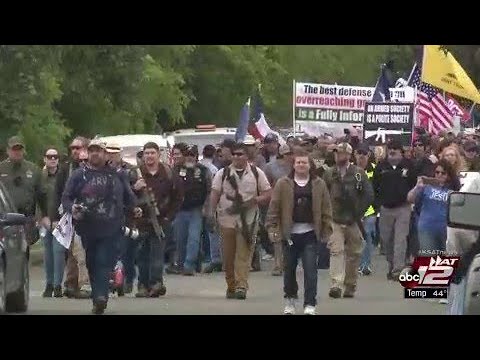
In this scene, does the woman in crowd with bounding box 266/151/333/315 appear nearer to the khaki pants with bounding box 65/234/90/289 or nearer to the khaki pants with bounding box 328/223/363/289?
the khaki pants with bounding box 328/223/363/289

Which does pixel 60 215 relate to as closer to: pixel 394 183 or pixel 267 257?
pixel 394 183

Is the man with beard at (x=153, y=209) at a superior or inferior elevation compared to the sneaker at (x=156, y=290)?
superior

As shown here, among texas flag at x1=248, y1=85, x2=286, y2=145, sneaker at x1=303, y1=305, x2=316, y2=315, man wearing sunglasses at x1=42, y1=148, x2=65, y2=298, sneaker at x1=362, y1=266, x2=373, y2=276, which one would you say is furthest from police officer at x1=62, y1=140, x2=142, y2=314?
texas flag at x1=248, y1=85, x2=286, y2=145

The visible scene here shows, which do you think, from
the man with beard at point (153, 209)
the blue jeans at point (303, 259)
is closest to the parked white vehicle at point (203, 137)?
the man with beard at point (153, 209)

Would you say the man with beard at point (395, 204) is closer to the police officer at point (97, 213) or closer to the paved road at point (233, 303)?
the paved road at point (233, 303)

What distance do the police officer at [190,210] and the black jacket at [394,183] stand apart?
230 centimetres

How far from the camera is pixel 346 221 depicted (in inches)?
708

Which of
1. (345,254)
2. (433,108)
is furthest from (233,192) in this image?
(433,108)

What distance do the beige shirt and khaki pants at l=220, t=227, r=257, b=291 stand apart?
10cm

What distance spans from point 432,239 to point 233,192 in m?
2.31

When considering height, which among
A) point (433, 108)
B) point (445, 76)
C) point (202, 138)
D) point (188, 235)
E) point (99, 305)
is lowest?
point (99, 305)

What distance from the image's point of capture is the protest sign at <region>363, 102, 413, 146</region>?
29062 millimetres

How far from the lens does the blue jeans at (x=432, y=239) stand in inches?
680
